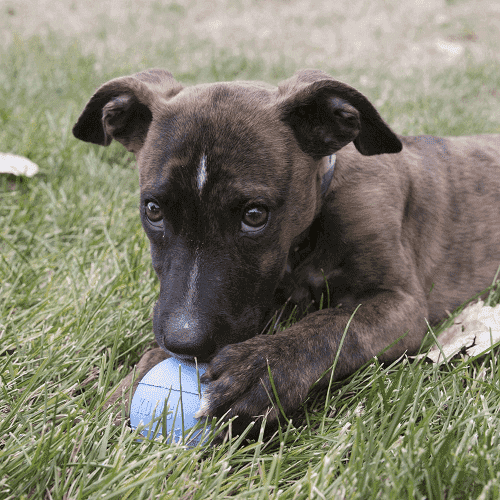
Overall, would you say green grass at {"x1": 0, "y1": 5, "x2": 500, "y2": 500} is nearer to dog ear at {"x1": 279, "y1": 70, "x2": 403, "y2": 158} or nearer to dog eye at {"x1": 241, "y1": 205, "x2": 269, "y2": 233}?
dog eye at {"x1": 241, "y1": 205, "x2": 269, "y2": 233}

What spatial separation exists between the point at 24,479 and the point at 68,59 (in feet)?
23.7

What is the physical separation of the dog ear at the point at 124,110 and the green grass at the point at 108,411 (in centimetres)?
81

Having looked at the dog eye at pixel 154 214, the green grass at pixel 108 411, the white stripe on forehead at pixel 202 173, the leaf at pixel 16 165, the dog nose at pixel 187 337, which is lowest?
the green grass at pixel 108 411

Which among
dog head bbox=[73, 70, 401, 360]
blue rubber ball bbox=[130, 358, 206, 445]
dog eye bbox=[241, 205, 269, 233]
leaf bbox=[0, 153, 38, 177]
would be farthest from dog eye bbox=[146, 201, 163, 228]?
leaf bbox=[0, 153, 38, 177]

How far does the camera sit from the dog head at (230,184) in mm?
2762

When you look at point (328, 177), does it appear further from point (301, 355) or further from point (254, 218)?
point (301, 355)

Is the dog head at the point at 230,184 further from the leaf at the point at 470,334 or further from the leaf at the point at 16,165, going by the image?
the leaf at the point at 16,165

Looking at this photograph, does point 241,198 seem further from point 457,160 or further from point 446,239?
point 457,160

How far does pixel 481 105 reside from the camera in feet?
25.7

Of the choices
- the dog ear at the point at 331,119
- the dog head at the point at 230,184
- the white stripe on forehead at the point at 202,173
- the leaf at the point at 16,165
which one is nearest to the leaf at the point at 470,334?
the dog head at the point at 230,184

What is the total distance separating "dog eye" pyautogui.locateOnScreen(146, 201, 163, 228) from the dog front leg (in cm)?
85

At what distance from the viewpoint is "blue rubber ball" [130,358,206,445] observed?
2354 millimetres

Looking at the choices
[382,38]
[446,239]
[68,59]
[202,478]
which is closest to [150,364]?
[202,478]

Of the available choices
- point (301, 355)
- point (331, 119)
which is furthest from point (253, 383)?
point (331, 119)
